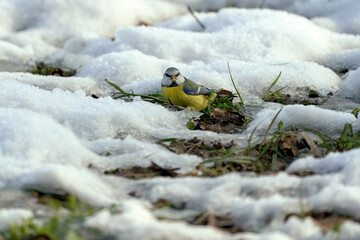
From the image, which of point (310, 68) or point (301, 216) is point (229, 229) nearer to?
point (301, 216)

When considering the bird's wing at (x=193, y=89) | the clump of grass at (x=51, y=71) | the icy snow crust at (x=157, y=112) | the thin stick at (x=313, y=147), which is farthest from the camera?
the clump of grass at (x=51, y=71)

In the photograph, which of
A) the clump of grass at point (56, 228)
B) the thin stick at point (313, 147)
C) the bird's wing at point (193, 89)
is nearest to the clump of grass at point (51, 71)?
the bird's wing at point (193, 89)

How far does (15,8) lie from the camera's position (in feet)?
24.7

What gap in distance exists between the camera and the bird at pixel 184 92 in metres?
3.89

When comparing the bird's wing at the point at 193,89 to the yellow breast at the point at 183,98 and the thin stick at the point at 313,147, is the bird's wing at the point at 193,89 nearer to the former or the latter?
the yellow breast at the point at 183,98

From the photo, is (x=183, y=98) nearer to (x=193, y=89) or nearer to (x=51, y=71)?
(x=193, y=89)

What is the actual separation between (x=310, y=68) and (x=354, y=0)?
9.31 ft

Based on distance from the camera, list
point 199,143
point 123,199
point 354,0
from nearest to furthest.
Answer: point 123,199, point 199,143, point 354,0

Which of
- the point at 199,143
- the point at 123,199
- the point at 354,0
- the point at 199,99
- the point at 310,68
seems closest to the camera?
the point at 123,199

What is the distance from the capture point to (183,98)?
3912mm

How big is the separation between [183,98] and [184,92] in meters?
0.05

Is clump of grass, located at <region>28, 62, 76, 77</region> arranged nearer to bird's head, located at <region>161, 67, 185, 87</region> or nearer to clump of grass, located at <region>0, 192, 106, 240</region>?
bird's head, located at <region>161, 67, 185, 87</region>

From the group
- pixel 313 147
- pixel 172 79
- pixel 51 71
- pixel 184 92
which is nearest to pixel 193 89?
pixel 184 92

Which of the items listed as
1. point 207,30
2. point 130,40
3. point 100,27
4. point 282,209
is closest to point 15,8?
point 100,27
